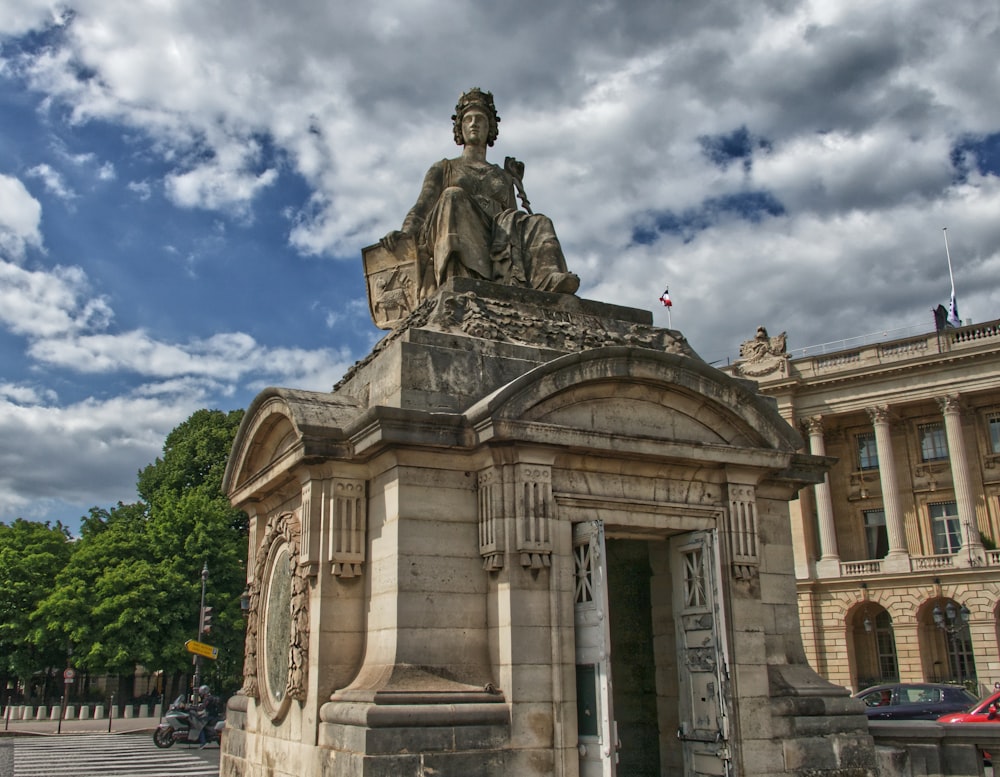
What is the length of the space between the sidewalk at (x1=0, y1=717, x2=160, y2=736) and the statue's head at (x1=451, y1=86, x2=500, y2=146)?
27773 mm

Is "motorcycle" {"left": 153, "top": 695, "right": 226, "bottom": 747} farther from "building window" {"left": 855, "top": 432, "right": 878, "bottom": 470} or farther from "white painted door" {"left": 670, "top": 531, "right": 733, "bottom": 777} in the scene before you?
"building window" {"left": 855, "top": 432, "right": 878, "bottom": 470}

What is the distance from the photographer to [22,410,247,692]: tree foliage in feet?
129

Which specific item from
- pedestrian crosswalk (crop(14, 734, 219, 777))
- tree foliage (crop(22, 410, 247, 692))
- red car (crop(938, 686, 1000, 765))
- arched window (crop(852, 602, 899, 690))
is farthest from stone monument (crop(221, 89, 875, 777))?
arched window (crop(852, 602, 899, 690))

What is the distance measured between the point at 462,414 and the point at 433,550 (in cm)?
135

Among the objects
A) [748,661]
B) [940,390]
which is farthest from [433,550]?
[940,390]

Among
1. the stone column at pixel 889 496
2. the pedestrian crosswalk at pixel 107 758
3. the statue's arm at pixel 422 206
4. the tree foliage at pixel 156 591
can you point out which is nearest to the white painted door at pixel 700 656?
the statue's arm at pixel 422 206

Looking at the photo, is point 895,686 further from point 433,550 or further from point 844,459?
point 844,459

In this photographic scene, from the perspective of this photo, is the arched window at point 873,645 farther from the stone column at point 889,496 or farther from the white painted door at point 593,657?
the white painted door at point 593,657

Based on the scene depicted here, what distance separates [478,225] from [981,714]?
44.5 feet

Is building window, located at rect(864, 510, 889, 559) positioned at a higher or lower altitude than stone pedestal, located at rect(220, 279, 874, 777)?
higher

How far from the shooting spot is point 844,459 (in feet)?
173

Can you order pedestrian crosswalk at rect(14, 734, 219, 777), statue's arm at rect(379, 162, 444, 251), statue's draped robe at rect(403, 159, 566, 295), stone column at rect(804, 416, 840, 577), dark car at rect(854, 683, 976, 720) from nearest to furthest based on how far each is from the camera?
statue's draped robe at rect(403, 159, 566, 295)
statue's arm at rect(379, 162, 444, 251)
pedestrian crosswalk at rect(14, 734, 219, 777)
dark car at rect(854, 683, 976, 720)
stone column at rect(804, 416, 840, 577)

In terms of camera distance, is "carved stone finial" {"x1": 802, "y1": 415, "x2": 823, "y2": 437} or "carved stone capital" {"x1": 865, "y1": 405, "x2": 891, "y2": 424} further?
"carved stone finial" {"x1": 802, "y1": 415, "x2": 823, "y2": 437}

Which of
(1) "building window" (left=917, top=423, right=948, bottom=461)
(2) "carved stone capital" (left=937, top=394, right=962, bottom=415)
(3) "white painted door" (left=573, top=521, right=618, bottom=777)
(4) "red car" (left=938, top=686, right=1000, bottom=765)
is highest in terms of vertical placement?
(2) "carved stone capital" (left=937, top=394, right=962, bottom=415)
